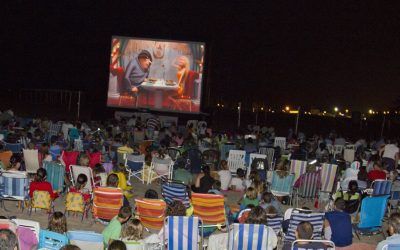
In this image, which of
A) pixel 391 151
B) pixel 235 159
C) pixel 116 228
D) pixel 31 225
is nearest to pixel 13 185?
pixel 116 228

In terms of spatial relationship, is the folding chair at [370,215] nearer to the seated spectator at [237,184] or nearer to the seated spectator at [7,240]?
the seated spectator at [237,184]

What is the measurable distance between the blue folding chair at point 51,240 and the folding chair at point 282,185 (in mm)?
5423

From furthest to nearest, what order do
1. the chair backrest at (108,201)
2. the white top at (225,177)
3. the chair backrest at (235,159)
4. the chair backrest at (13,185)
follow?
the chair backrest at (235,159) → the white top at (225,177) → the chair backrest at (13,185) → the chair backrest at (108,201)

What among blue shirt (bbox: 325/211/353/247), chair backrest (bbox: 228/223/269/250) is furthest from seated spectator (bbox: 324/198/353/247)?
chair backrest (bbox: 228/223/269/250)

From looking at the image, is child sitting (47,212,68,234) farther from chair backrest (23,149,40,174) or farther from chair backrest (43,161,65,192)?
chair backrest (23,149,40,174)

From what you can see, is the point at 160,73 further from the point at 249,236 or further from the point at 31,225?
the point at 31,225

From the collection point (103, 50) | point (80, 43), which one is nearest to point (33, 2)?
point (80, 43)

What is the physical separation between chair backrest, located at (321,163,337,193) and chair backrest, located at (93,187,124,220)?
14.9ft

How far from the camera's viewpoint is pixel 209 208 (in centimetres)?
679

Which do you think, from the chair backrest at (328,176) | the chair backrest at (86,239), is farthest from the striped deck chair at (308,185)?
the chair backrest at (86,239)

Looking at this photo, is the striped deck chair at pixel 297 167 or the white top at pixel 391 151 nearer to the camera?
the striped deck chair at pixel 297 167

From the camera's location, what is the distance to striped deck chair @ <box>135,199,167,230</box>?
254 inches

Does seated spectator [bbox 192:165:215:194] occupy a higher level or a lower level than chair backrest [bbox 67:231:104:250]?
lower

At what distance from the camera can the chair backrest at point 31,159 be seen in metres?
9.40
